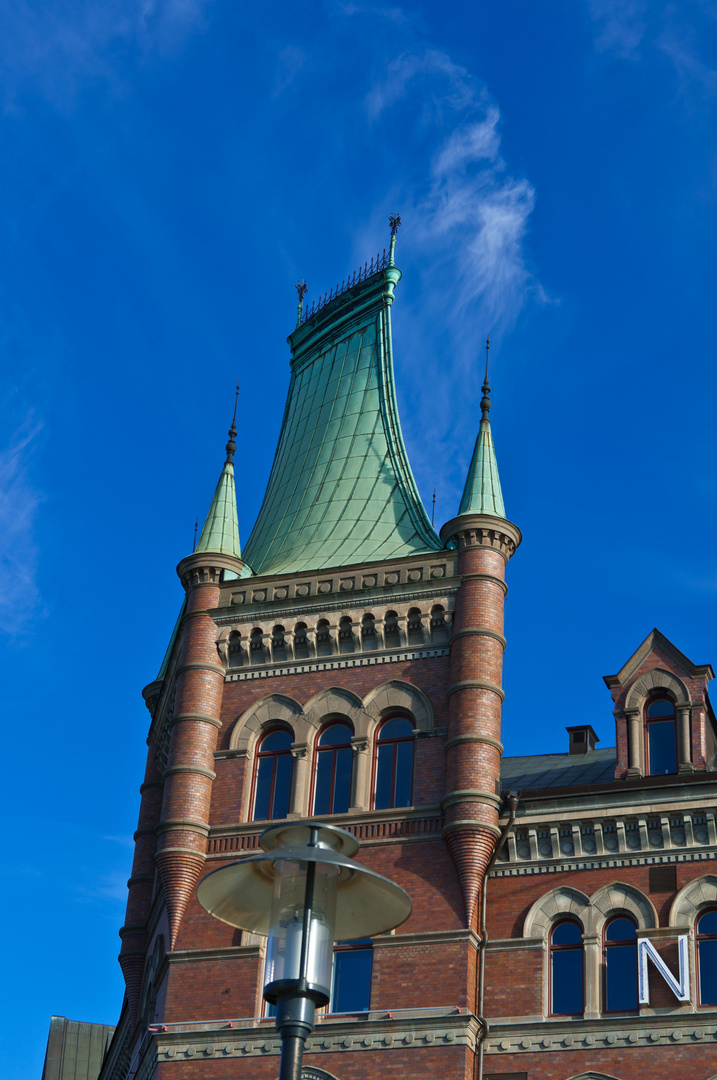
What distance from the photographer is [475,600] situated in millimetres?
35688

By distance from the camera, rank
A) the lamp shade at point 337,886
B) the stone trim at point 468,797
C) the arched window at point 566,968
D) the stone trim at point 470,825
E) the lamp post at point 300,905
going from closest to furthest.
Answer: the lamp post at point 300,905 → the lamp shade at point 337,886 → the arched window at point 566,968 → the stone trim at point 470,825 → the stone trim at point 468,797

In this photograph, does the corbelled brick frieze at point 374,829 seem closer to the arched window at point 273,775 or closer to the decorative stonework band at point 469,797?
the decorative stonework band at point 469,797

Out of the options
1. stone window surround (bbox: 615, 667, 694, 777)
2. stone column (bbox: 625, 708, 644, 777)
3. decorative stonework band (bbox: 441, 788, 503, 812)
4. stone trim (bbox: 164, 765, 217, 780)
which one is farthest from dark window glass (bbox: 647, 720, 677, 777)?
stone trim (bbox: 164, 765, 217, 780)

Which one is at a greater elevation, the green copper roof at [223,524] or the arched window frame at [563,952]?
the green copper roof at [223,524]

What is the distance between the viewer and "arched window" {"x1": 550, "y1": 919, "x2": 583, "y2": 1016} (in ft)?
103

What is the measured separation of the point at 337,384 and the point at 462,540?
8568 mm

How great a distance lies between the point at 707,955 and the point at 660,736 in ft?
17.6

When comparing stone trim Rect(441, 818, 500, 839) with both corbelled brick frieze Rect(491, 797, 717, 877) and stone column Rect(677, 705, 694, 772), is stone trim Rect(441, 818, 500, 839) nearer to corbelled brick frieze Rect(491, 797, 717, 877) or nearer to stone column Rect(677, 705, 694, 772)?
corbelled brick frieze Rect(491, 797, 717, 877)

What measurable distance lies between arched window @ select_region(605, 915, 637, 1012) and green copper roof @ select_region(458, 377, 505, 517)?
9.99 m

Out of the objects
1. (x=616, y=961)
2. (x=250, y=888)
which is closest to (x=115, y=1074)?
(x=616, y=961)

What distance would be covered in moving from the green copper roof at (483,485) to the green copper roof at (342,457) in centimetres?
151

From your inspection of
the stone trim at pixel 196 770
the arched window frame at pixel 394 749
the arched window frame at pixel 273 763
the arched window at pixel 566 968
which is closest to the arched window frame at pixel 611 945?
the arched window at pixel 566 968

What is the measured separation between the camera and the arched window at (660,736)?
3453 cm

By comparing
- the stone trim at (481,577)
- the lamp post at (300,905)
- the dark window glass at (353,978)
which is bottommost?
the lamp post at (300,905)
